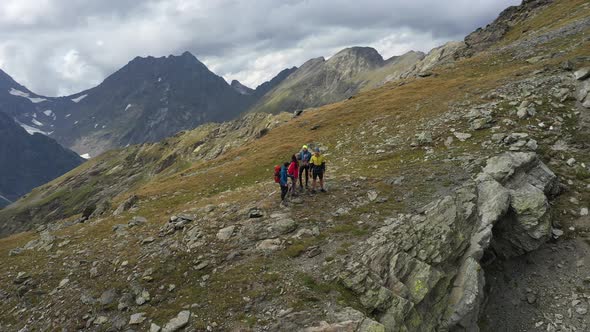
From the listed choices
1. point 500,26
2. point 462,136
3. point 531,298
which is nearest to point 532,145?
point 462,136

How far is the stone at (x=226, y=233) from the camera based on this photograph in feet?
69.9

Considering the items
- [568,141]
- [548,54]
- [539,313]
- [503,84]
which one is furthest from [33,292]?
[548,54]

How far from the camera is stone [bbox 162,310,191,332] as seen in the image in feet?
47.8

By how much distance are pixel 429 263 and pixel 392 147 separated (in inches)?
801

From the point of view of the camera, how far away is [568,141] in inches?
1148

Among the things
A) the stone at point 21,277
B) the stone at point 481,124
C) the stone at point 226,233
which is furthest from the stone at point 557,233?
the stone at point 21,277

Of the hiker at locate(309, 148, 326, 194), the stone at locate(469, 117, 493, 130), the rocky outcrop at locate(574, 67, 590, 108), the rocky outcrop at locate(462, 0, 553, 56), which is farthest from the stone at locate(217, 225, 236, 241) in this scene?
the rocky outcrop at locate(462, 0, 553, 56)

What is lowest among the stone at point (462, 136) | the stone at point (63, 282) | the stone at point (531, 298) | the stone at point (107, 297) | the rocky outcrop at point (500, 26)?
the stone at point (531, 298)

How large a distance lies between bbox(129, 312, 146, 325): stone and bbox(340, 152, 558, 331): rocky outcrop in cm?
935

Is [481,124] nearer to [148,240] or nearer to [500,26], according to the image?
[148,240]

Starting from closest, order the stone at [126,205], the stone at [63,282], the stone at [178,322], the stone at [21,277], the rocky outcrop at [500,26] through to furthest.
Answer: the stone at [178,322] → the stone at [63,282] → the stone at [21,277] → the stone at [126,205] → the rocky outcrop at [500,26]

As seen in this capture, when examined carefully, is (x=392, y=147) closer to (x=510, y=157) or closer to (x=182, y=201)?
(x=510, y=157)

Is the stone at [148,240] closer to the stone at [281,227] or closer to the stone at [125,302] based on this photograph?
the stone at [125,302]

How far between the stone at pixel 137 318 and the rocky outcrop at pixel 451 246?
30.7 ft
